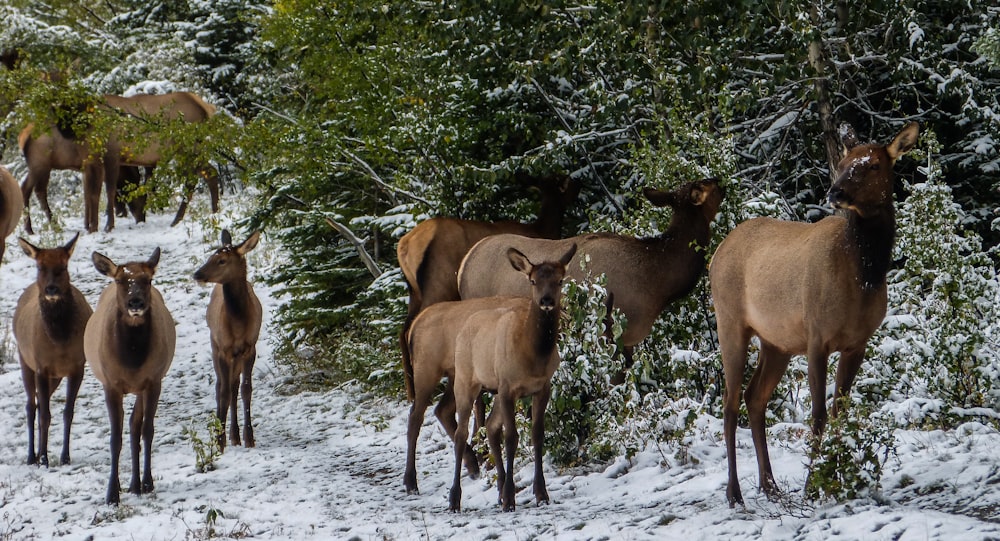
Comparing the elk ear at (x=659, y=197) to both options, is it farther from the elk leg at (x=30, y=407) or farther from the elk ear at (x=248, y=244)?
the elk leg at (x=30, y=407)

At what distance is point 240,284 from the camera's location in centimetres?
1035

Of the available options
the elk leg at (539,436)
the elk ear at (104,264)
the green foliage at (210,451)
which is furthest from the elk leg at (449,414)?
the elk ear at (104,264)

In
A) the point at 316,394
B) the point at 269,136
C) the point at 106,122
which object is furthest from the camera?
the point at 106,122

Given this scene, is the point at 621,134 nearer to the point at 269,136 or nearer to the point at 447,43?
the point at 447,43

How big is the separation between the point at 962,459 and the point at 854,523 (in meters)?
1.26

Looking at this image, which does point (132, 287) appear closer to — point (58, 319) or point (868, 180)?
point (58, 319)

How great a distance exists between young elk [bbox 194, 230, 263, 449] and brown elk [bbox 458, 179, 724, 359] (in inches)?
109

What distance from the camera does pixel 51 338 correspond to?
9641mm

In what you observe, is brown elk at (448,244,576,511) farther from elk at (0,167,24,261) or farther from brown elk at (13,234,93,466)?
elk at (0,167,24,261)

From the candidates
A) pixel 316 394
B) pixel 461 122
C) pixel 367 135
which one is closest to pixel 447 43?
pixel 461 122

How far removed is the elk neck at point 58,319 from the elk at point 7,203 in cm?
464

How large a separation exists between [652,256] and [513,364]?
239 cm

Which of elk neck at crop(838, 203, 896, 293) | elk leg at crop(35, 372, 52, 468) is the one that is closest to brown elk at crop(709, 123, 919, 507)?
elk neck at crop(838, 203, 896, 293)

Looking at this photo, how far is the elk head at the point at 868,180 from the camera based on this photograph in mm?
5879
